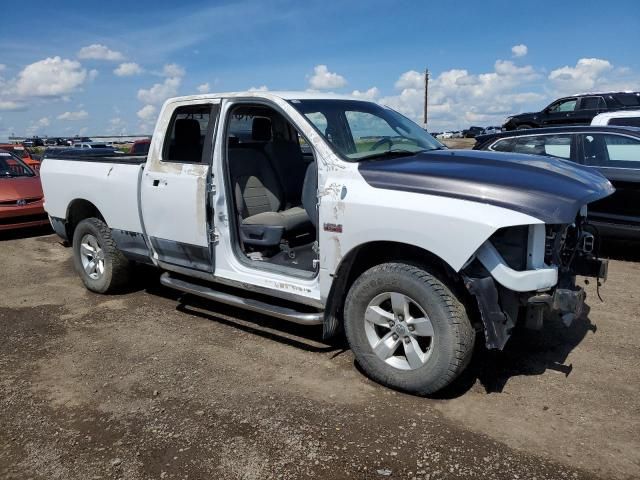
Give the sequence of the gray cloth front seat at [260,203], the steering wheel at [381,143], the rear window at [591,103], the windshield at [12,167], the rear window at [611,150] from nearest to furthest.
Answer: the steering wheel at [381,143] → the gray cloth front seat at [260,203] → the rear window at [611,150] → the windshield at [12,167] → the rear window at [591,103]

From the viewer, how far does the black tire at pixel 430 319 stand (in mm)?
3242

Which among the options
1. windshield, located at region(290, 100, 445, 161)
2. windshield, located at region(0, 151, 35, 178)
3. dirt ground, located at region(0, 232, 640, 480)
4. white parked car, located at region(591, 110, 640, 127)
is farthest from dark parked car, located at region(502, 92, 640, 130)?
windshield, located at region(0, 151, 35, 178)

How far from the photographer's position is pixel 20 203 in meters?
9.49

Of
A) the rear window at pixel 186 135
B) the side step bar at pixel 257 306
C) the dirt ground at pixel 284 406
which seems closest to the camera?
the dirt ground at pixel 284 406

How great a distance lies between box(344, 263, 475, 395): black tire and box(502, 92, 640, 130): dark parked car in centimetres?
1455

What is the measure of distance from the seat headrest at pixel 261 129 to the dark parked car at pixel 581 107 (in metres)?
13.5

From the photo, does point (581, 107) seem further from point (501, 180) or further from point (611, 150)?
point (501, 180)

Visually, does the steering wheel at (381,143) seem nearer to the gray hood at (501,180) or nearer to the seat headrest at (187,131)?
the gray hood at (501,180)

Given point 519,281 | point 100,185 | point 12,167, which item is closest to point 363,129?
point 519,281

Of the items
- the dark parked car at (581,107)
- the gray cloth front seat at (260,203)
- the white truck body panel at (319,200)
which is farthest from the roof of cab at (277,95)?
the dark parked car at (581,107)

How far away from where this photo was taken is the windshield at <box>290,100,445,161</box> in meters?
4.00

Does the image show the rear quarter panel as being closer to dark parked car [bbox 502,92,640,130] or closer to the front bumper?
the front bumper

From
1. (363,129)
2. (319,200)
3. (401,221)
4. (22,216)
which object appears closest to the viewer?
(401,221)

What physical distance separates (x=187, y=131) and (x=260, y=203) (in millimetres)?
914
